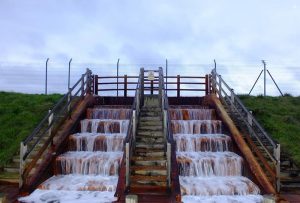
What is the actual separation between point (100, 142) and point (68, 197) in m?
3.48

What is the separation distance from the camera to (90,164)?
12.0 meters

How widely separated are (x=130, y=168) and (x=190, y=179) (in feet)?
6.24

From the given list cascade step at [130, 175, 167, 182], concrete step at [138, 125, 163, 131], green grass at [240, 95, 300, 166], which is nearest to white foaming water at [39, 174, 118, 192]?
cascade step at [130, 175, 167, 182]

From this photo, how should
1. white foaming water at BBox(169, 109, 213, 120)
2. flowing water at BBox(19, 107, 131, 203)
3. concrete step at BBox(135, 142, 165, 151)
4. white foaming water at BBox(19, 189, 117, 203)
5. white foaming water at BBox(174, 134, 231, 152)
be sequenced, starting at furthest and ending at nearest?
white foaming water at BBox(169, 109, 213, 120)
white foaming water at BBox(174, 134, 231, 152)
concrete step at BBox(135, 142, 165, 151)
flowing water at BBox(19, 107, 131, 203)
white foaming water at BBox(19, 189, 117, 203)

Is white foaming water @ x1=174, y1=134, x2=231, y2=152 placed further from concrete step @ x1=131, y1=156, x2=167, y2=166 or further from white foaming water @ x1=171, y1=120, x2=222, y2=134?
concrete step @ x1=131, y1=156, x2=167, y2=166

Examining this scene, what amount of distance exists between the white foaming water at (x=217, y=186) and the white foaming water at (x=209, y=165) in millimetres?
383

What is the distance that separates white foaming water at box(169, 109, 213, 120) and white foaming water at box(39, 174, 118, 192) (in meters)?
5.62

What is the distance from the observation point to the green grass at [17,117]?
47.3ft

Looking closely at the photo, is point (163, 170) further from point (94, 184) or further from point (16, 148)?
point (16, 148)

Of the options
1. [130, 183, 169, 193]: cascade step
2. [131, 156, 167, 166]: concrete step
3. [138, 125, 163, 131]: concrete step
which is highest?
[138, 125, 163, 131]: concrete step

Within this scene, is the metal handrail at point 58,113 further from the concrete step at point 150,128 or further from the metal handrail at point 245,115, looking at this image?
the metal handrail at point 245,115

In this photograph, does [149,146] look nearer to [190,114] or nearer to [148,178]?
[148,178]

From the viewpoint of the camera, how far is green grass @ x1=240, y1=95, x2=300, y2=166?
14.4 meters

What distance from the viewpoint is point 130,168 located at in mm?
10891
